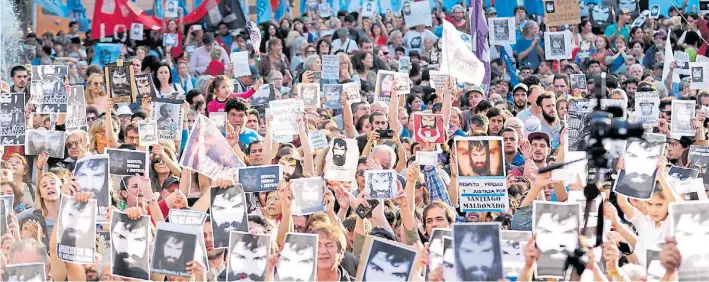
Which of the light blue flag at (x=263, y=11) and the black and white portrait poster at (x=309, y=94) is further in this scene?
the light blue flag at (x=263, y=11)

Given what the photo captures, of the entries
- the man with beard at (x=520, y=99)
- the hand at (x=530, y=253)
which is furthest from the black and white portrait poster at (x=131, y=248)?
the man with beard at (x=520, y=99)

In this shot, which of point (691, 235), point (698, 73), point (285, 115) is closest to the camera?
point (691, 235)

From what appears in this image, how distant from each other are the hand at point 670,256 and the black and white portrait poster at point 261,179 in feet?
9.51

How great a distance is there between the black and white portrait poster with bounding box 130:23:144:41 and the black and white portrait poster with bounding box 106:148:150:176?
9644mm

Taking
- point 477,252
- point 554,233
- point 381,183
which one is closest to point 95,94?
point 381,183

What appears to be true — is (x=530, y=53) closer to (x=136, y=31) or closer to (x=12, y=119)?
(x=136, y=31)

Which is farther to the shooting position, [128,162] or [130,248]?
[128,162]

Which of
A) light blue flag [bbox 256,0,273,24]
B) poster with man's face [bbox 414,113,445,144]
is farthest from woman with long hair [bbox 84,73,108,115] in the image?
light blue flag [bbox 256,0,273,24]

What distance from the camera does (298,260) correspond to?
7.72m

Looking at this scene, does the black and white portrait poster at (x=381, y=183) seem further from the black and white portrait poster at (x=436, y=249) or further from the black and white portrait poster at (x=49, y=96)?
the black and white portrait poster at (x=49, y=96)

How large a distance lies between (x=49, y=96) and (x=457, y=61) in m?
3.08

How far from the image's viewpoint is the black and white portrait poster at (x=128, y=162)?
32.1 ft

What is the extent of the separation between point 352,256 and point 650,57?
396 inches

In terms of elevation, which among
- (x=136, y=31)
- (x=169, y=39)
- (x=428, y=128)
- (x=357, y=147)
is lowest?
(x=357, y=147)
